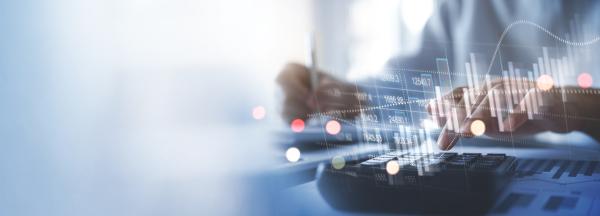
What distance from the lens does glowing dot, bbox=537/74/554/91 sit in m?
0.75

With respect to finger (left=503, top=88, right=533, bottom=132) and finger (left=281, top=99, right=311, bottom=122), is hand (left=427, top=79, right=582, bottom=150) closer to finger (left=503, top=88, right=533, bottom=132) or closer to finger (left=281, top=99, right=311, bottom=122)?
finger (left=503, top=88, right=533, bottom=132)

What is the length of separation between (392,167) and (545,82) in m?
0.26

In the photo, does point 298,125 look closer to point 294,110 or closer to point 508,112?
point 294,110

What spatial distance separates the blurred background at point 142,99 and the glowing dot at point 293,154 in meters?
0.02

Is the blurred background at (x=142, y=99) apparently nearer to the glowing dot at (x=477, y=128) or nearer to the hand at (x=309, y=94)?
the hand at (x=309, y=94)

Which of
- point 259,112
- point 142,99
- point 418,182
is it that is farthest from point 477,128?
point 142,99

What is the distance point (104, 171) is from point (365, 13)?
A: 654 millimetres

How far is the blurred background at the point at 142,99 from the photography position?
3.29ft

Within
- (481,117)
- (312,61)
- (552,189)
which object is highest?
(312,61)

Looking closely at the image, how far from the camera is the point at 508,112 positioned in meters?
0.78

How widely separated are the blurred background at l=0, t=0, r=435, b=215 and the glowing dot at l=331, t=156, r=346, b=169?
127 mm

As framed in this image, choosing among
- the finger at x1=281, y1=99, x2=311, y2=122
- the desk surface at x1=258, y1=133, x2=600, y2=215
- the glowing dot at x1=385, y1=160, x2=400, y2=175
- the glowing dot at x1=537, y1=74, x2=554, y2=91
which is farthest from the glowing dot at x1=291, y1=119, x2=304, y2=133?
the glowing dot at x1=537, y1=74, x2=554, y2=91

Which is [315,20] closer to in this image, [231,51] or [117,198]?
[231,51]

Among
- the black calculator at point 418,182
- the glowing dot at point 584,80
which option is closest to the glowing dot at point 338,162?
the black calculator at point 418,182
